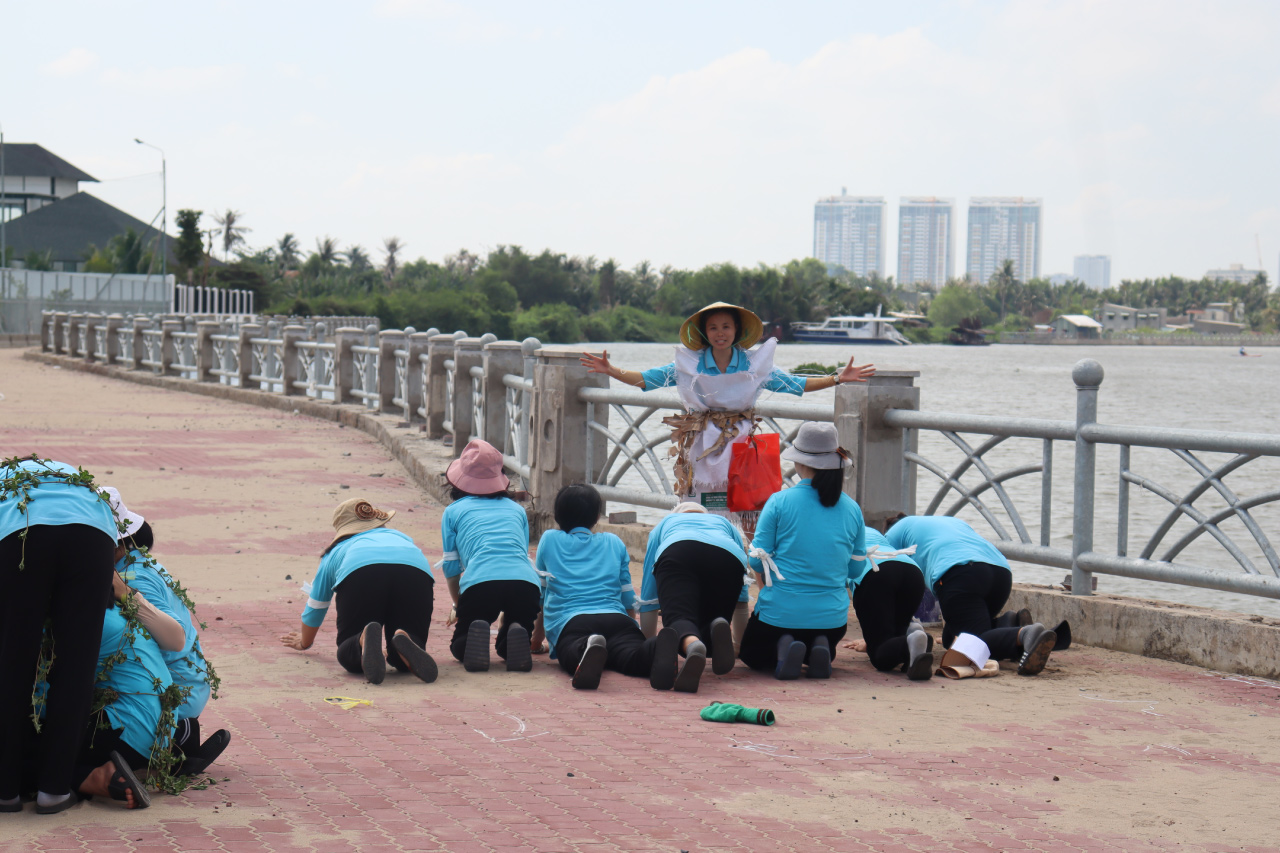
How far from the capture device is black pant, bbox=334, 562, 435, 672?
220 inches

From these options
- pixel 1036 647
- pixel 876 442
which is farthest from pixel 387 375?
pixel 1036 647

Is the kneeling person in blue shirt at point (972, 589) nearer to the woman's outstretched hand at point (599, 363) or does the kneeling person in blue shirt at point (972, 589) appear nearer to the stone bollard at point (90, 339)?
the woman's outstretched hand at point (599, 363)

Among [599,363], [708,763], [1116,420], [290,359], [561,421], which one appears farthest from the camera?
[1116,420]

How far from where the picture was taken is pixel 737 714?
16.6ft

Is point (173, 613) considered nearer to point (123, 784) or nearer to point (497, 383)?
point (123, 784)

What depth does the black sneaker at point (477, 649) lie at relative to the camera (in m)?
5.79

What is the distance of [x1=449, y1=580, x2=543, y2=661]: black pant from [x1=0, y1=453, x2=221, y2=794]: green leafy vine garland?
1.81 meters

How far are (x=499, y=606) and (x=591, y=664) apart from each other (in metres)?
0.64

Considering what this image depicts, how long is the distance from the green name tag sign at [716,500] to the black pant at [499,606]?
1.12 metres

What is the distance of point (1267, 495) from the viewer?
20.2 feet

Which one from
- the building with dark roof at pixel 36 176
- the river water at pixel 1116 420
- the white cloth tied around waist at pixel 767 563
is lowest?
the river water at pixel 1116 420

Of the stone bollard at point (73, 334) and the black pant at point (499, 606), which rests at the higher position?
the stone bollard at point (73, 334)

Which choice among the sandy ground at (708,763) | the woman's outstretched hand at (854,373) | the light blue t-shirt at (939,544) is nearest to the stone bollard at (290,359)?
the sandy ground at (708,763)

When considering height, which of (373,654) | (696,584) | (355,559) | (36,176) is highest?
(36,176)
